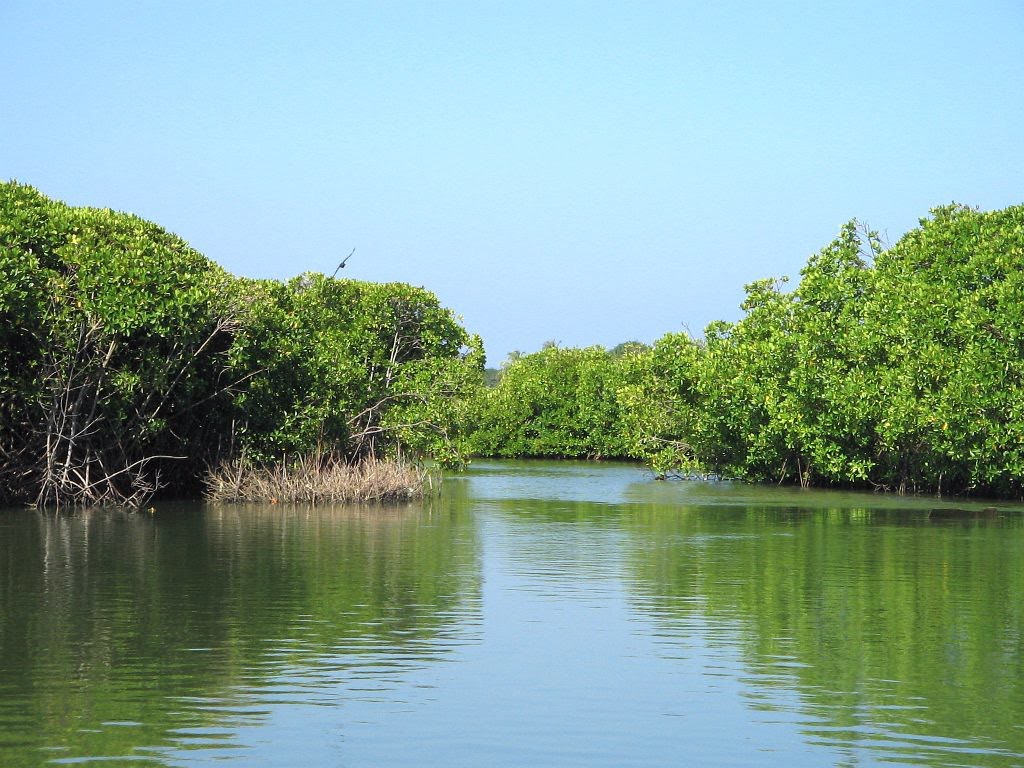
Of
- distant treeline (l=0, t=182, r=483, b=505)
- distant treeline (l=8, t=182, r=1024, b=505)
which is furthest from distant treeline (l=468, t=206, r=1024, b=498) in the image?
distant treeline (l=0, t=182, r=483, b=505)

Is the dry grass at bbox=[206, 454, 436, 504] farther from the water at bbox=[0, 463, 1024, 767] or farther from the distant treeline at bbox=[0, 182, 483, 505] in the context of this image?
the water at bbox=[0, 463, 1024, 767]

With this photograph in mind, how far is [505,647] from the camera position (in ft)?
38.8

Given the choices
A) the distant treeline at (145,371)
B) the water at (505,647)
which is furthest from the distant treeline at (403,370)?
the water at (505,647)

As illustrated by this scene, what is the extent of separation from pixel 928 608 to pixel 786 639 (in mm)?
2829

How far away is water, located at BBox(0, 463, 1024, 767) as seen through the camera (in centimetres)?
847

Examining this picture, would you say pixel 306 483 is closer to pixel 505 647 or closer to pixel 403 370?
pixel 403 370

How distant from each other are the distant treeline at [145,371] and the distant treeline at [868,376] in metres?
7.08

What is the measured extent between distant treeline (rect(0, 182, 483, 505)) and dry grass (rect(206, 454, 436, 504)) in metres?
0.48

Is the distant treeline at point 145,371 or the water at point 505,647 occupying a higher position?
the distant treeline at point 145,371

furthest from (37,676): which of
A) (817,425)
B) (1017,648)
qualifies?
(817,425)

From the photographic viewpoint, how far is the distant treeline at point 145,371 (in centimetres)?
2561

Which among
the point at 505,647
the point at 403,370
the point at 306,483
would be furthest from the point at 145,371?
the point at 505,647

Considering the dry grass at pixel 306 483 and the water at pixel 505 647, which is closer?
the water at pixel 505 647

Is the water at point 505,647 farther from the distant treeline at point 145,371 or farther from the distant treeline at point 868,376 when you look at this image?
the distant treeline at point 868,376
